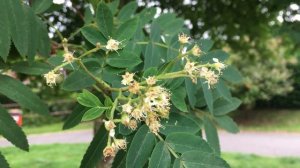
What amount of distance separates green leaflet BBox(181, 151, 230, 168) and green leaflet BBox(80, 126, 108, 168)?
0.34 m

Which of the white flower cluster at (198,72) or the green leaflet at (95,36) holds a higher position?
the green leaflet at (95,36)

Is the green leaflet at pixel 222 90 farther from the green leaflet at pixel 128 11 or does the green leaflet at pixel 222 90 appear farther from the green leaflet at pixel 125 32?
the green leaflet at pixel 128 11

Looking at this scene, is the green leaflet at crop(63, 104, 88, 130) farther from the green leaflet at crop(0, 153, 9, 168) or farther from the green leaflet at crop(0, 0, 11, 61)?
the green leaflet at crop(0, 0, 11, 61)

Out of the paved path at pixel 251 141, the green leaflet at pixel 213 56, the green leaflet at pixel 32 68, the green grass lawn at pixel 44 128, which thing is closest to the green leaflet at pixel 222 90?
the green leaflet at pixel 213 56

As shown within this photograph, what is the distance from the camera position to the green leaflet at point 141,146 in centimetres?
125

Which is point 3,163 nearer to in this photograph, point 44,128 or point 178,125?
point 178,125

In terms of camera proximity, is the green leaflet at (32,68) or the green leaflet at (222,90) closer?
the green leaflet at (32,68)

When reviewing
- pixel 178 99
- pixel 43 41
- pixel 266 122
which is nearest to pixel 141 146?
pixel 178 99

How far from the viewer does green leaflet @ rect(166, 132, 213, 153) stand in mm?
1265

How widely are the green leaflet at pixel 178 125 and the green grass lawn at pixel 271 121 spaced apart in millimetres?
13302

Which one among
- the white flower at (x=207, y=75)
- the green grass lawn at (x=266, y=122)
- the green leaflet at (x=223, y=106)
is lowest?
the white flower at (x=207, y=75)

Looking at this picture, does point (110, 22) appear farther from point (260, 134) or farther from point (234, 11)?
point (260, 134)

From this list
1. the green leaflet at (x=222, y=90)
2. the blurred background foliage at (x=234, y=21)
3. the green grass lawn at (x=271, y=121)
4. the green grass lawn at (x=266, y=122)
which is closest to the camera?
the green leaflet at (x=222, y=90)

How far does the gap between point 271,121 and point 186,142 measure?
14784 mm
